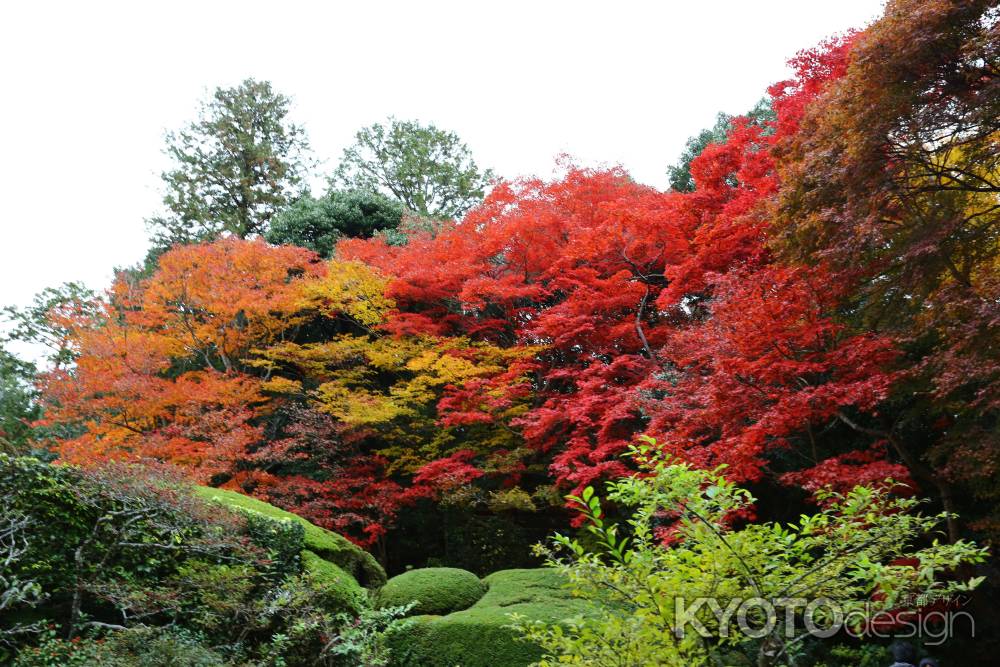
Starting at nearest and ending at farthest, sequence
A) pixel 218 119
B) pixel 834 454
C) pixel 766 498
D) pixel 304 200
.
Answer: pixel 834 454 → pixel 766 498 → pixel 304 200 → pixel 218 119

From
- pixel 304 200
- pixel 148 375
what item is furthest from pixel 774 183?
pixel 304 200

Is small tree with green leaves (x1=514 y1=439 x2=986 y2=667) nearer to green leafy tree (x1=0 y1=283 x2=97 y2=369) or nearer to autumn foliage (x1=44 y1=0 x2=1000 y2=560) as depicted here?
autumn foliage (x1=44 y1=0 x2=1000 y2=560)

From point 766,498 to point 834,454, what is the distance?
1.74 meters

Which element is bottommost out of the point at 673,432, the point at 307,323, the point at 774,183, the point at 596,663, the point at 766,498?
the point at 596,663

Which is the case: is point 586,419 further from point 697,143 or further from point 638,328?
point 697,143

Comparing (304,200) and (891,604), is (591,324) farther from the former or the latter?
(304,200)

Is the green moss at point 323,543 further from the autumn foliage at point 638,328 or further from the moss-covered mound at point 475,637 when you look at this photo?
the autumn foliage at point 638,328

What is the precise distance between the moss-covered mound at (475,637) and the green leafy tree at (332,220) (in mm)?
11960

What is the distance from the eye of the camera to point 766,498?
32.3 ft

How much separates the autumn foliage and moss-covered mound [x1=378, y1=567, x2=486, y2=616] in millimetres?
2188

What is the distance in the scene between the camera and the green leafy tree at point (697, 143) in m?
16.7

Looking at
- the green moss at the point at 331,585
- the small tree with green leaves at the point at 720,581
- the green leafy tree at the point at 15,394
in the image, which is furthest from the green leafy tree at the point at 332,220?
the small tree with green leaves at the point at 720,581

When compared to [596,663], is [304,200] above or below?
above

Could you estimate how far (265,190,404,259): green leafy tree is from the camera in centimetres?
1795
